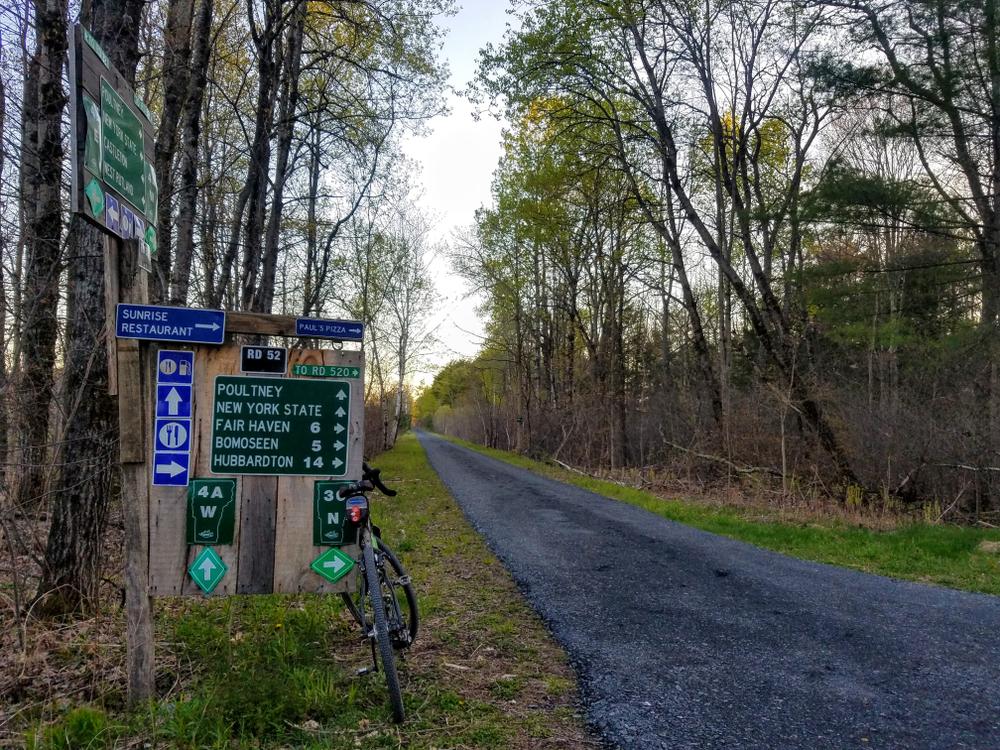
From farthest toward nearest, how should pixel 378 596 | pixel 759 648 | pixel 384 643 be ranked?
pixel 759 648
pixel 378 596
pixel 384 643

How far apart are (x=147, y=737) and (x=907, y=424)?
13.3 m

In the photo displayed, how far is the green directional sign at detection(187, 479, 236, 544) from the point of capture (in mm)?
3732

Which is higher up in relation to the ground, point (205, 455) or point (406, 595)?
point (205, 455)

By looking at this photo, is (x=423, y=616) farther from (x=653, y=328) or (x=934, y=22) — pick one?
(x=653, y=328)

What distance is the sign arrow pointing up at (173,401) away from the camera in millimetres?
3707

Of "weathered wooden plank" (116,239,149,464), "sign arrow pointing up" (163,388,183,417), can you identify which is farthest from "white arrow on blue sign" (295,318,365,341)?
"weathered wooden plank" (116,239,149,464)

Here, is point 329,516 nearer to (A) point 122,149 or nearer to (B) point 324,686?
(B) point 324,686

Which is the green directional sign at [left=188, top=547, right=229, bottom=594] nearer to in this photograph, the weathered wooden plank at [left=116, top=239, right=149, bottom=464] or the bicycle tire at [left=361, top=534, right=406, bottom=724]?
the weathered wooden plank at [left=116, top=239, right=149, bottom=464]

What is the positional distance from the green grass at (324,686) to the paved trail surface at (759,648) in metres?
0.37

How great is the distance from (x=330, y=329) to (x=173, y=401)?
971mm

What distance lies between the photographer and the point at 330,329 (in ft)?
12.8

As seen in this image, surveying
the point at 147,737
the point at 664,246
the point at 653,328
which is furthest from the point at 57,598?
the point at 653,328

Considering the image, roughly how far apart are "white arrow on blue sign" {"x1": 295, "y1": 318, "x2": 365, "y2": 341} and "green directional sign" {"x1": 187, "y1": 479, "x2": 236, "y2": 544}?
0.98 m

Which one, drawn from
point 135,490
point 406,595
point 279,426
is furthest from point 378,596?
point 135,490
